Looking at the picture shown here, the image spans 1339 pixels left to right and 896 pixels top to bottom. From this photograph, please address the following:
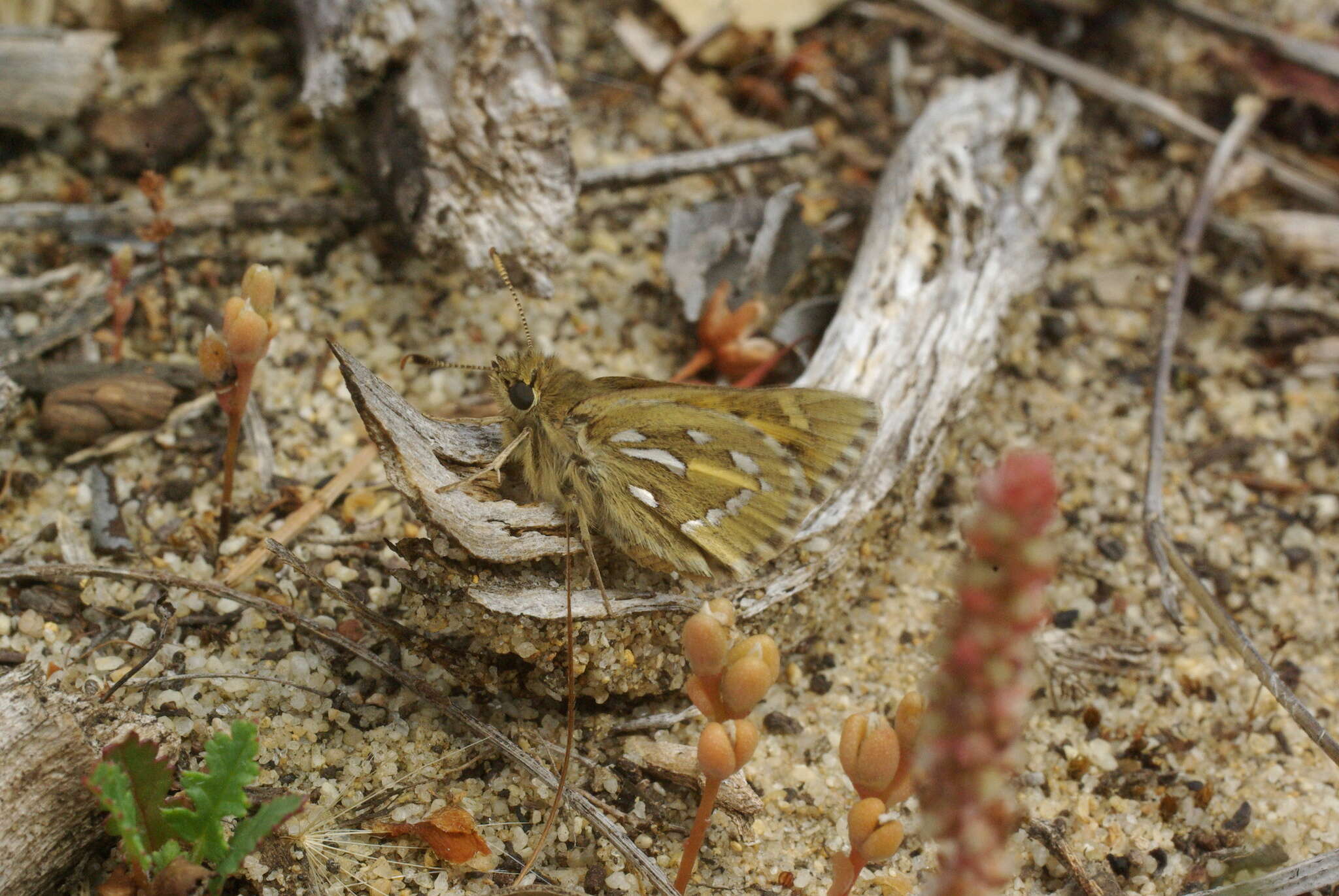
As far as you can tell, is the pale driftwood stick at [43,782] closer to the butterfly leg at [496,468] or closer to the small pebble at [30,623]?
the small pebble at [30,623]

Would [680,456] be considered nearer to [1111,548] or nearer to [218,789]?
[218,789]

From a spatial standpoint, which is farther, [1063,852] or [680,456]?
[680,456]

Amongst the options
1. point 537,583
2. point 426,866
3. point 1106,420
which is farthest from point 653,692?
point 1106,420

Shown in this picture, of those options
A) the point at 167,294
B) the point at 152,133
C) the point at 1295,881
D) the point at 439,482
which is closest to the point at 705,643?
the point at 439,482

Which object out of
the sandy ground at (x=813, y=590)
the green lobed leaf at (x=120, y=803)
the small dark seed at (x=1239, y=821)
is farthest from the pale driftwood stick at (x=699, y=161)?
the small dark seed at (x=1239, y=821)

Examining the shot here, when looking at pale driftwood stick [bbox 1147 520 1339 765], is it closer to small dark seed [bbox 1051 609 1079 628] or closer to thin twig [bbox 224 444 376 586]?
small dark seed [bbox 1051 609 1079 628]
